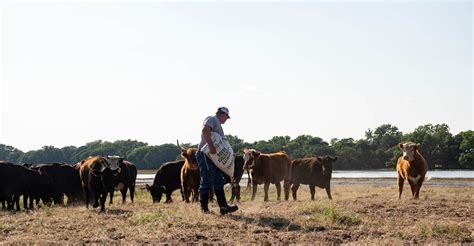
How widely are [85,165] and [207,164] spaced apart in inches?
294

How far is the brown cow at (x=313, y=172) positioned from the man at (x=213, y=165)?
11.8 metres

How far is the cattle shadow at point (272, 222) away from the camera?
1026cm

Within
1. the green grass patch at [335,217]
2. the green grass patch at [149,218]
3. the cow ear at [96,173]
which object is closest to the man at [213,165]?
the green grass patch at [149,218]

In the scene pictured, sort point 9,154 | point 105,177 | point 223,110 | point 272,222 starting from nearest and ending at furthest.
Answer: point 272,222 < point 223,110 < point 105,177 < point 9,154

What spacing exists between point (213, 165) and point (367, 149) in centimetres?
9407

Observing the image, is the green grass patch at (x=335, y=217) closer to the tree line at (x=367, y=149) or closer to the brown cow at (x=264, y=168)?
the brown cow at (x=264, y=168)

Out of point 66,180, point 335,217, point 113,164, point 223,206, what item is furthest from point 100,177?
point 335,217

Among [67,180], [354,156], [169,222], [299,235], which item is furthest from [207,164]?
[354,156]

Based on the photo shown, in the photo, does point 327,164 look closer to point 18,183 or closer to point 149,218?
point 18,183

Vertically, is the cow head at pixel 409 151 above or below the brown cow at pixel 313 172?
above

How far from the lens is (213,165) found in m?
11.9

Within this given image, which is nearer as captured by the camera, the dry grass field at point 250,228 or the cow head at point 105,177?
the dry grass field at point 250,228

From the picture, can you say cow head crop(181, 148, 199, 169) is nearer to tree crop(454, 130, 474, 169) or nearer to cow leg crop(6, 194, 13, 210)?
cow leg crop(6, 194, 13, 210)

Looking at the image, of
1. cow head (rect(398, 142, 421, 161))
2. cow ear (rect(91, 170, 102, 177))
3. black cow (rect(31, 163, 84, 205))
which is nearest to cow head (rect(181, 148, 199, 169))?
cow ear (rect(91, 170, 102, 177))
